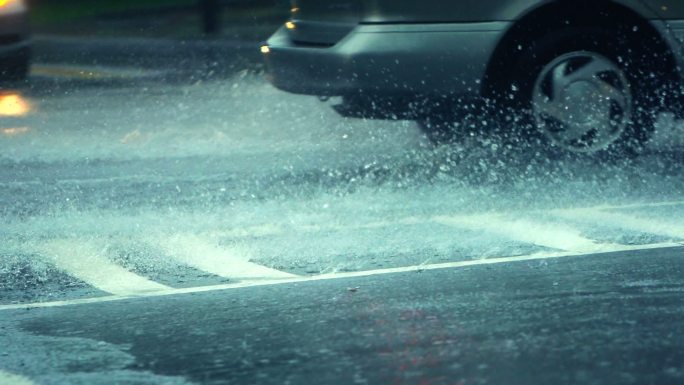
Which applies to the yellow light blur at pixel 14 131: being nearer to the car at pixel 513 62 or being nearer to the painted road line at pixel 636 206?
the car at pixel 513 62

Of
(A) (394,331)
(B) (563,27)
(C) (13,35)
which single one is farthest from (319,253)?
(C) (13,35)

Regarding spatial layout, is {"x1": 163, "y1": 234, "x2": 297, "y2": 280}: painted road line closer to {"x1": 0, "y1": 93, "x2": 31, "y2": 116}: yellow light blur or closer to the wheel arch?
the wheel arch

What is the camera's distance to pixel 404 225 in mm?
7422

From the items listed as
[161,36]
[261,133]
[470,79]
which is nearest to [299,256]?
[470,79]

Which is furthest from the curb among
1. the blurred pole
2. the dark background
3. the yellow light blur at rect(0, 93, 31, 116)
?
the yellow light blur at rect(0, 93, 31, 116)

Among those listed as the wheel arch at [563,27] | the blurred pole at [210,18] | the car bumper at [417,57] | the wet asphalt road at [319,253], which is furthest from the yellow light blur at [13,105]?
the blurred pole at [210,18]

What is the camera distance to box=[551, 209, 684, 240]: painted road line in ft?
23.2

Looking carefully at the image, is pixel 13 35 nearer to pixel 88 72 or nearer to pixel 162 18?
pixel 88 72

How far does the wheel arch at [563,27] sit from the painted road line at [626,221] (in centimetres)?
117

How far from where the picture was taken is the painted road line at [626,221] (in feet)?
23.2

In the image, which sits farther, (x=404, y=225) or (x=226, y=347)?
(x=404, y=225)

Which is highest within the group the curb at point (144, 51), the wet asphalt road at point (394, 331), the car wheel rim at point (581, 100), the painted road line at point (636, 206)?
the curb at point (144, 51)

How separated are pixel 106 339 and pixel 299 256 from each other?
1531 millimetres

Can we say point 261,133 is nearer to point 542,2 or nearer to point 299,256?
point 542,2
